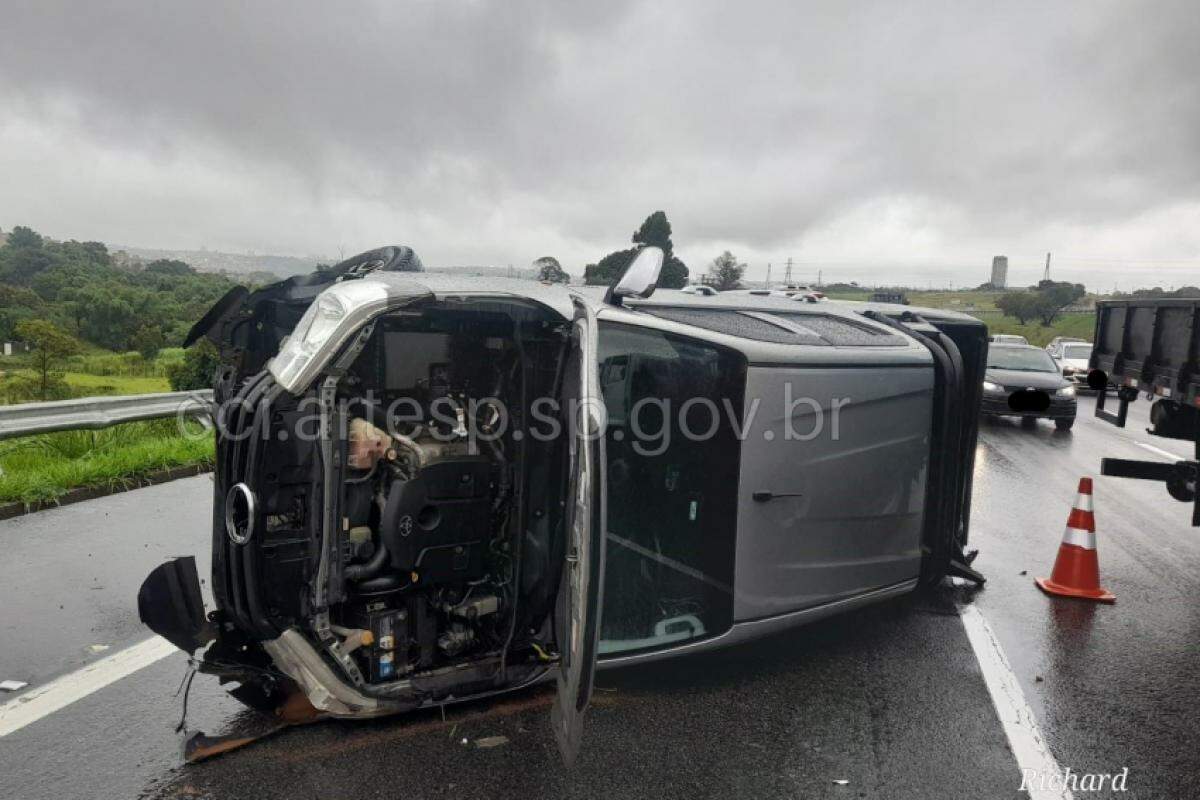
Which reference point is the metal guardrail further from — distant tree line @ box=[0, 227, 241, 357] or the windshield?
the windshield

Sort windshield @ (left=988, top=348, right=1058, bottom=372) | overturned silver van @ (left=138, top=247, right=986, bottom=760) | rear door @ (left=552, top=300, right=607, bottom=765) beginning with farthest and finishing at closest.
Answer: windshield @ (left=988, top=348, right=1058, bottom=372)
overturned silver van @ (left=138, top=247, right=986, bottom=760)
rear door @ (left=552, top=300, right=607, bottom=765)

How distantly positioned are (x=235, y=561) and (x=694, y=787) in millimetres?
1855

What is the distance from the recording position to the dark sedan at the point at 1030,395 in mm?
13703

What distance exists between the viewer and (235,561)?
2961 millimetres

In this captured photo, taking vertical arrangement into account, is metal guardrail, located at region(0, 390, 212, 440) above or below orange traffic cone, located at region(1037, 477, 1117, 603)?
above

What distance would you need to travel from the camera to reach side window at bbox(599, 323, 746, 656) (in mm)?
3637

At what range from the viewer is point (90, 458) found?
7949 mm

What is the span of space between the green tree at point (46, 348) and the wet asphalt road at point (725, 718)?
6600mm

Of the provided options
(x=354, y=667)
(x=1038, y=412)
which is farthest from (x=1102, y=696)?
(x=1038, y=412)

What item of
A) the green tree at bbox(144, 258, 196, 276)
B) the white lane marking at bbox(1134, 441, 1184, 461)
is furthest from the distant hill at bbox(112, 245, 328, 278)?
the white lane marking at bbox(1134, 441, 1184, 461)

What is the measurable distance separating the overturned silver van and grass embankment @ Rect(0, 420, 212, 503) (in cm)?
430

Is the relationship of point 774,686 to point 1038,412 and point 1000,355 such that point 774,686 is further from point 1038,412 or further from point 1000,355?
point 1000,355

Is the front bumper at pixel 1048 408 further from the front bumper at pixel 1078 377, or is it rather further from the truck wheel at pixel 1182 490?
the truck wheel at pixel 1182 490

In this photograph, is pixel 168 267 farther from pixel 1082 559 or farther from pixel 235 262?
pixel 1082 559
